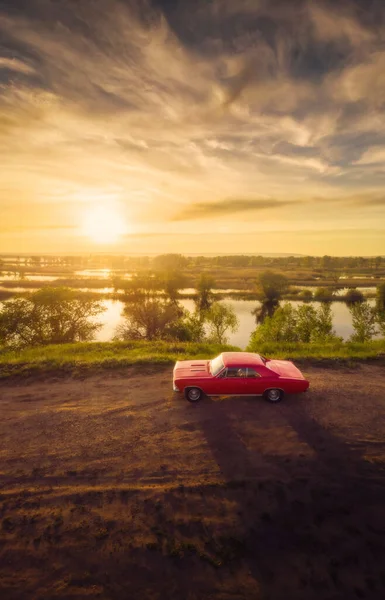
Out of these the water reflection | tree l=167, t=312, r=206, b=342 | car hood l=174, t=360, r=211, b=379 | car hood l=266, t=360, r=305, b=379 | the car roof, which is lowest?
the water reflection

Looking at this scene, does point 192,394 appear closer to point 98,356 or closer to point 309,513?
point 309,513

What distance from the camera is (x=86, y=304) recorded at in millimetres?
35656

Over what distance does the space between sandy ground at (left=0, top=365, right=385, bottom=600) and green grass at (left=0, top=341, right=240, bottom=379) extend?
11.6ft

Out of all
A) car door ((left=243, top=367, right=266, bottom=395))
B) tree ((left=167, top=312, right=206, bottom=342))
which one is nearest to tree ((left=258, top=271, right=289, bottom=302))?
tree ((left=167, top=312, right=206, bottom=342))

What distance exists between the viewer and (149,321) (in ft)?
142

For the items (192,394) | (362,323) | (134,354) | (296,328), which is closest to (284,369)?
(192,394)

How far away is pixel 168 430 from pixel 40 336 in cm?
2753

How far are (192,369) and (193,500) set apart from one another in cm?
527

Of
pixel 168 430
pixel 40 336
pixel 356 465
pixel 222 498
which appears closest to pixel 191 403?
pixel 168 430

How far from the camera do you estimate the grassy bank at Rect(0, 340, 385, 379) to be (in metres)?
14.7

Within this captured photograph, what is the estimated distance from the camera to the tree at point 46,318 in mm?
31203

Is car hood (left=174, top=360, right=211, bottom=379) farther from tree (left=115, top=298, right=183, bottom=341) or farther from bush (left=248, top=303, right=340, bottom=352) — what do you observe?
tree (left=115, top=298, right=183, bottom=341)

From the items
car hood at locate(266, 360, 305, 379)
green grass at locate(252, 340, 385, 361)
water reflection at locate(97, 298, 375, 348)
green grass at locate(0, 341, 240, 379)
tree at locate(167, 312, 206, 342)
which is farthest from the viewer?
water reflection at locate(97, 298, 375, 348)

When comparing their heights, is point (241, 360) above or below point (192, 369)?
above
